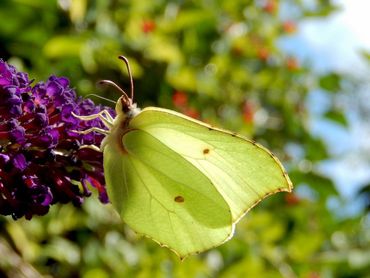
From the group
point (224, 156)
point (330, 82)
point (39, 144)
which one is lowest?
point (330, 82)

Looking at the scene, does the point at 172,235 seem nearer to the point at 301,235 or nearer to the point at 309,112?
the point at 301,235

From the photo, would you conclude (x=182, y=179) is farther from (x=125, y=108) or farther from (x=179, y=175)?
(x=125, y=108)

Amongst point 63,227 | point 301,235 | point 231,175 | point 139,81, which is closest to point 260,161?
point 231,175

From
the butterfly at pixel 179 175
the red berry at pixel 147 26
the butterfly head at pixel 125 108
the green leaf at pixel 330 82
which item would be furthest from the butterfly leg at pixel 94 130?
the green leaf at pixel 330 82

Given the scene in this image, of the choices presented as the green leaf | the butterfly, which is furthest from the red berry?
the butterfly

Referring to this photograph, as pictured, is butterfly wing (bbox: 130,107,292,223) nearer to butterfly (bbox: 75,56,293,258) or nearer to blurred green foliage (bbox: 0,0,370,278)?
butterfly (bbox: 75,56,293,258)

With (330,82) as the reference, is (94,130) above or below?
above

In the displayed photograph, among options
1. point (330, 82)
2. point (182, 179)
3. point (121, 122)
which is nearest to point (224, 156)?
point (182, 179)
